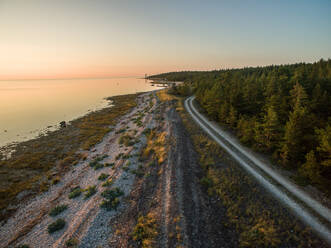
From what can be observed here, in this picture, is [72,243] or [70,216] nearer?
[72,243]

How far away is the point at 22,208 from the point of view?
14023 mm

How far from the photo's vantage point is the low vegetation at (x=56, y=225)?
34.0 feet

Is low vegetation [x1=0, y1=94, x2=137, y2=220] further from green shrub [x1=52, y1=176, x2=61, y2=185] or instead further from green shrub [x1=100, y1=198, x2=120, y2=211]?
green shrub [x1=100, y1=198, x2=120, y2=211]

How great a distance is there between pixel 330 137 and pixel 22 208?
28.3 metres

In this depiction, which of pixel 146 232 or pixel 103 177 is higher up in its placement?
pixel 146 232

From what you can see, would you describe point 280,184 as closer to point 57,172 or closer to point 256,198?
point 256,198

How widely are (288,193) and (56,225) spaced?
1858 cm

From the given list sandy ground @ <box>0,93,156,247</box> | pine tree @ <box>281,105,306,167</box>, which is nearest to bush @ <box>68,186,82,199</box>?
sandy ground @ <box>0,93,156,247</box>

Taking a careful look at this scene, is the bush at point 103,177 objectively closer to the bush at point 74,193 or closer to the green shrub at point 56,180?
the bush at point 74,193

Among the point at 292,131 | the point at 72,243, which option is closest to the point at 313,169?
the point at 292,131

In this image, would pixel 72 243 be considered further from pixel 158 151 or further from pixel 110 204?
pixel 158 151

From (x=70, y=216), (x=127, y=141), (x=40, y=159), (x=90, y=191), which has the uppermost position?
(x=127, y=141)

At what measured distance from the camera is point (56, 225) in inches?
419

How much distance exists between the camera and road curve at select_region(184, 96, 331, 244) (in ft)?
28.7
